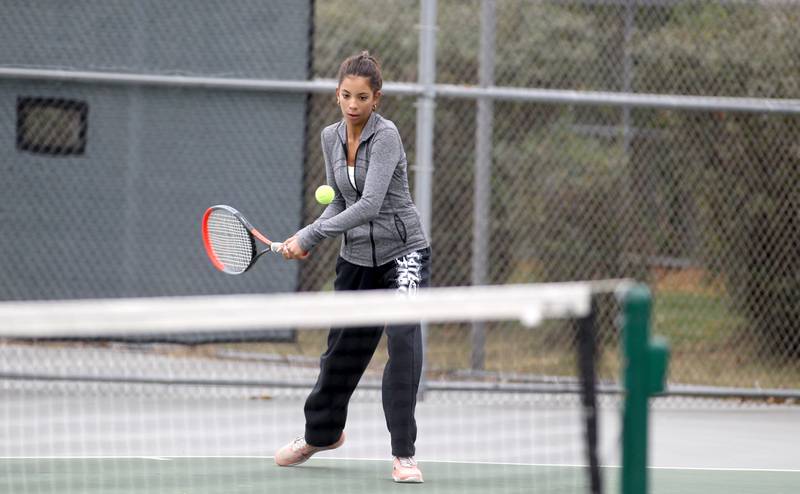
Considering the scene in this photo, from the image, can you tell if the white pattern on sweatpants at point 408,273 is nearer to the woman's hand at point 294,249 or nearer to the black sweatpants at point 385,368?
the black sweatpants at point 385,368

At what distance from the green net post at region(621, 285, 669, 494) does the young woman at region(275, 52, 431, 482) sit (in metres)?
2.39

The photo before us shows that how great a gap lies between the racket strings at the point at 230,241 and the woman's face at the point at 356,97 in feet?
2.29

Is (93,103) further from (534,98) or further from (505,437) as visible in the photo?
(505,437)

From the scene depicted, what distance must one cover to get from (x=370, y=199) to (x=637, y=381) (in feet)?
7.92

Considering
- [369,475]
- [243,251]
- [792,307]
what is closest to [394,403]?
[369,475]

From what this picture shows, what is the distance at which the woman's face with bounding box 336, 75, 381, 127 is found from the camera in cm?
500

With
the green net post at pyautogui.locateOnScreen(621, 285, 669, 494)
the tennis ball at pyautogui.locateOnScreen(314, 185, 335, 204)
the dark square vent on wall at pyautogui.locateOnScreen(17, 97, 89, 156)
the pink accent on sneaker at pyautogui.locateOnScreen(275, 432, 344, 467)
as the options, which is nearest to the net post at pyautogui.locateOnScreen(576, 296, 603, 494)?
the green net post at pyautogui.locateOnScreen(621, 285, 669, 494)

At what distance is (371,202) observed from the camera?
16.4ft

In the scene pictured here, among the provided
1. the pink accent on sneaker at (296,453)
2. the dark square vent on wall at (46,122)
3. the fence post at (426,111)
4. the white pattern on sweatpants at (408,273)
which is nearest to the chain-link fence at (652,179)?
the fence post at (426,111)

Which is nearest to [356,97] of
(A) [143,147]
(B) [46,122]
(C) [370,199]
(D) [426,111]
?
(C) [370,199]

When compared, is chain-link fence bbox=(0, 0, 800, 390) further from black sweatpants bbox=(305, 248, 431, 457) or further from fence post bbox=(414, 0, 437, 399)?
black sweatpants bbox=(305, 248, 431, 457)

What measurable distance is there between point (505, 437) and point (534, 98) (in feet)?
6.47

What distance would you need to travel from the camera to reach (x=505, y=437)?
6570mm

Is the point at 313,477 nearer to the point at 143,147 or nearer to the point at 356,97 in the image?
the point at 356,97
